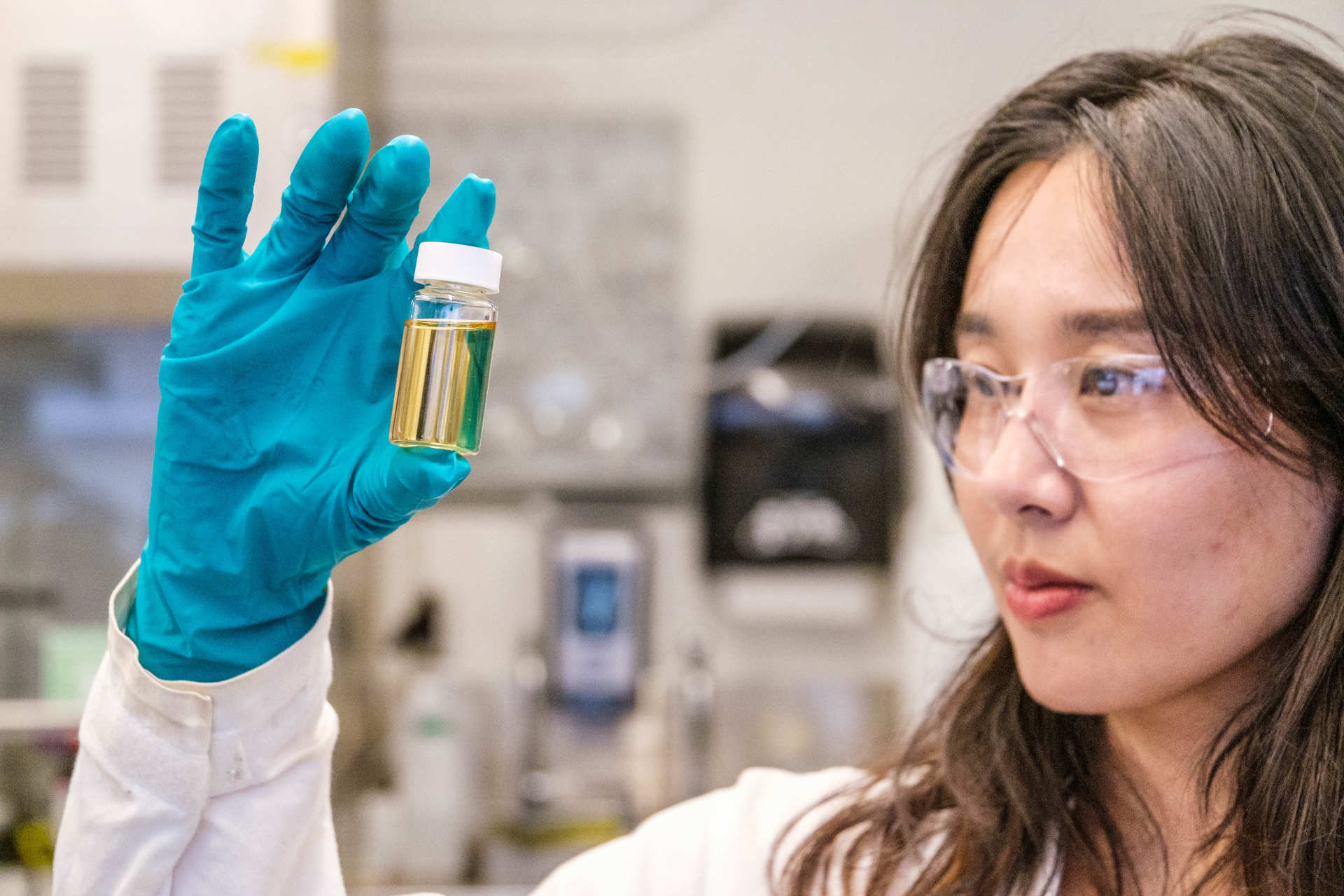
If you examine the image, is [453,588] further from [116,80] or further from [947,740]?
[947,740]

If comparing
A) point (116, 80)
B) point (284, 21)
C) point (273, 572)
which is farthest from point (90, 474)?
point (273, 572)

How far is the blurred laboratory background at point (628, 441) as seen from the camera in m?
2.29

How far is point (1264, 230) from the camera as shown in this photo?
3.08 feet

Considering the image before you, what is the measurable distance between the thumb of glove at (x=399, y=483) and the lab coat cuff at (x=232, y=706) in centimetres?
16

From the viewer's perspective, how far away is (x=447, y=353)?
2.78 feet

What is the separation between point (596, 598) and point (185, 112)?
1.27 m

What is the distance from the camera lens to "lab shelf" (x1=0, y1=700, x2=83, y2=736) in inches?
77.4

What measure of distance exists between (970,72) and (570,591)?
1.52m

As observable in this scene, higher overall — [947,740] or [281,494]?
[281,494]

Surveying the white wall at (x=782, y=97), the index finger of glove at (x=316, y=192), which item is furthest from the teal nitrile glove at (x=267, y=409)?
the white wall at (x=782, y=97)

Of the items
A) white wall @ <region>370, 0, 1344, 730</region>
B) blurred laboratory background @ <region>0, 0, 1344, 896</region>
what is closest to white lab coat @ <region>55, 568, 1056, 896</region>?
blurred laboratory background @ <region>0, 0, 1344, 896</region>

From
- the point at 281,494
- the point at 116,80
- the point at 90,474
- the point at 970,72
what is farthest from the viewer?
the point at 970,72

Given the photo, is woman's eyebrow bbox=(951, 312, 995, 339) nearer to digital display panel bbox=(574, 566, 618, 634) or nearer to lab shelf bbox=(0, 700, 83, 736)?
digital display panel bbox=(574, 566, 618, 634)

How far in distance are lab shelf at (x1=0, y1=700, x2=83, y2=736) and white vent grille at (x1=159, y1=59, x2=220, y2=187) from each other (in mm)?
977
